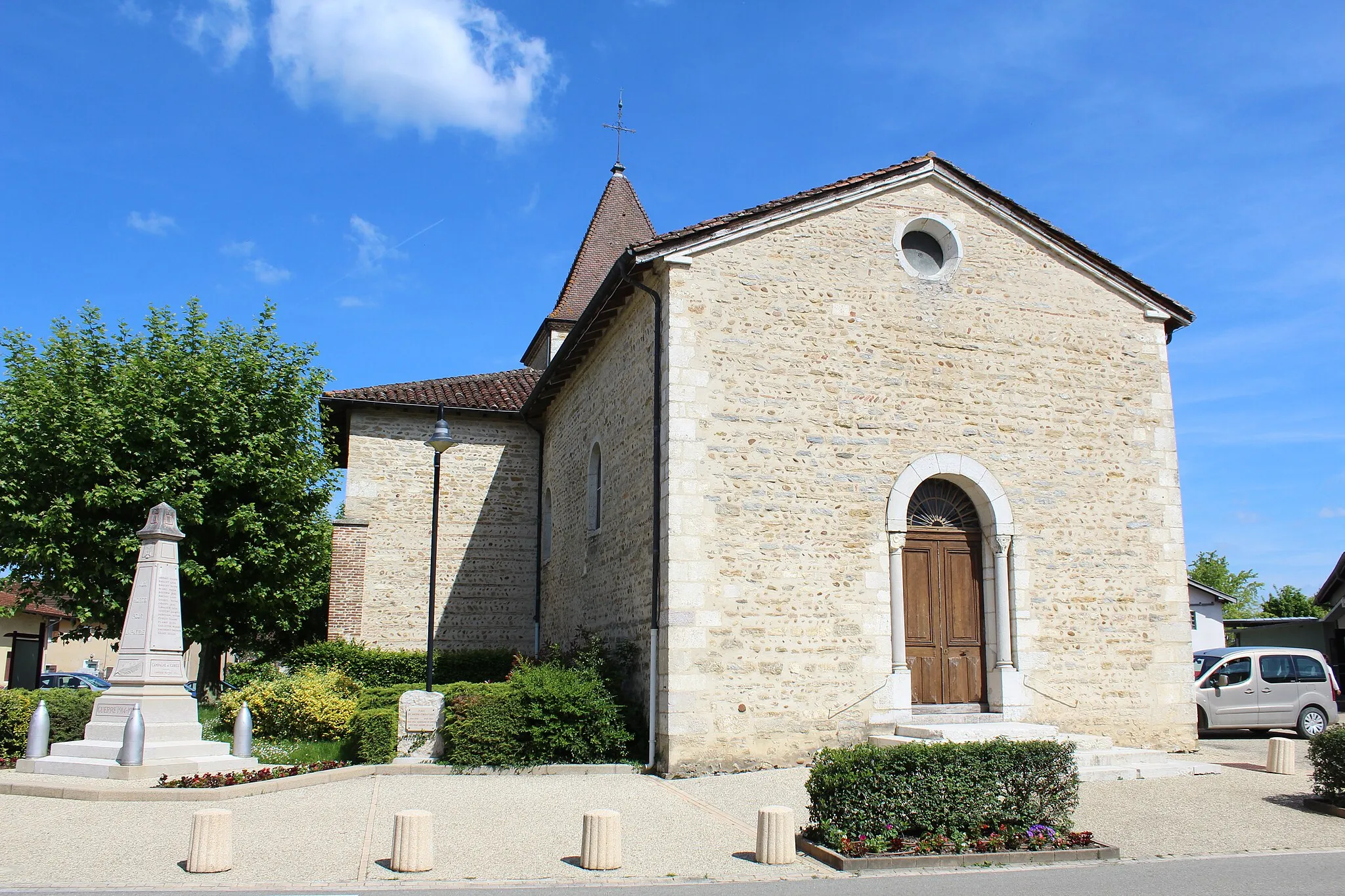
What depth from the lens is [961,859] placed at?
7.70 metres

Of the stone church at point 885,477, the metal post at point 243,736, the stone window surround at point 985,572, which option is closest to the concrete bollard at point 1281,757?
the stone church at point 885,477

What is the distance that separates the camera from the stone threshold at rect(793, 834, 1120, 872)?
295 inches

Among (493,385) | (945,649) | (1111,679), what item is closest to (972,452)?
(945,649)

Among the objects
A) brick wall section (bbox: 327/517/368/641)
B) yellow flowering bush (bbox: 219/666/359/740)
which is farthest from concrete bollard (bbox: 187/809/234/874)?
brick wall section (bbox: 327/517/368/641)

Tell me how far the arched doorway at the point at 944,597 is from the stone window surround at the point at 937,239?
298 cm

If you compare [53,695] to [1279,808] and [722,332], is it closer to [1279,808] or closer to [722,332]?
[722,332]

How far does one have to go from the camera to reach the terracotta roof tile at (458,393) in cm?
2058

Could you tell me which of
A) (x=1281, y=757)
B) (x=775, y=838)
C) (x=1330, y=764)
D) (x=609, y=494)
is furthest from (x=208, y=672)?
(x=1330, y=764)

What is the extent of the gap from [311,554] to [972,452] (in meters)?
13.4

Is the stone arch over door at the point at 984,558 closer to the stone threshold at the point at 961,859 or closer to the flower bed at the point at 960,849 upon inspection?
the flower bed at the point at 960,849

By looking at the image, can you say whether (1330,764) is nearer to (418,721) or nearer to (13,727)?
(418,721)

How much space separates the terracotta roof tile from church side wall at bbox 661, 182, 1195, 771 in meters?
9.89

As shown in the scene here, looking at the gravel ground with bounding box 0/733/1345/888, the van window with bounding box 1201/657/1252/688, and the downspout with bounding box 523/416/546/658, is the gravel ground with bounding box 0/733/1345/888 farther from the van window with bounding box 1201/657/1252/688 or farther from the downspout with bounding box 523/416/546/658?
the downspout with bounding box 523/416/546/658

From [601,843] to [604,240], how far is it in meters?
22.0
